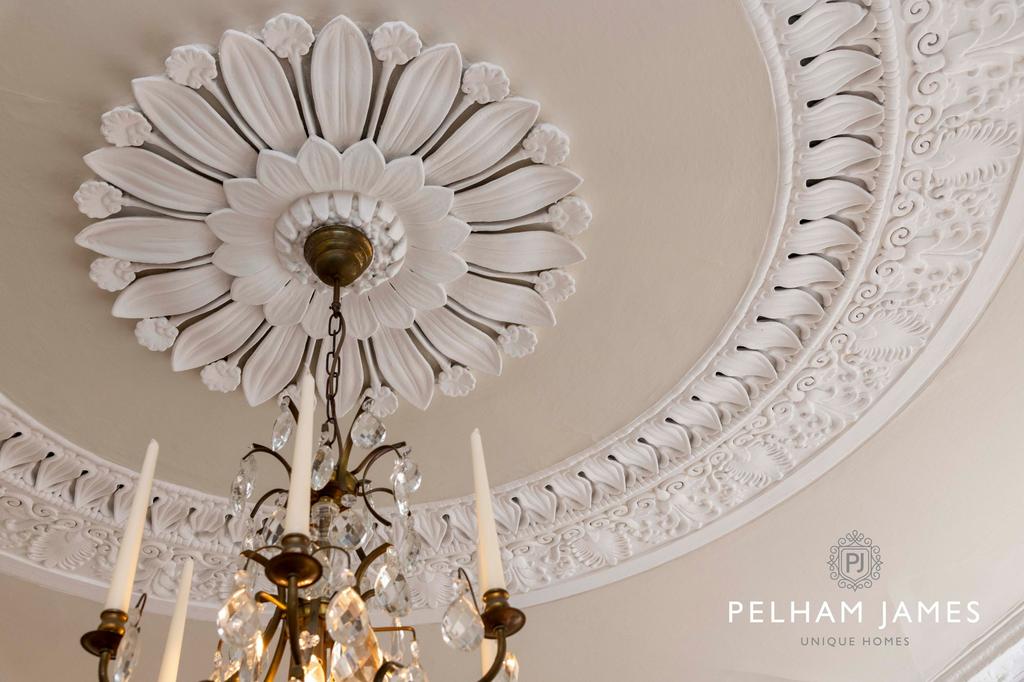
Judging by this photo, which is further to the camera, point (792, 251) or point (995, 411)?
point (995, 411)

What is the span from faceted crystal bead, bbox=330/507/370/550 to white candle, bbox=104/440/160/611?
0.33m

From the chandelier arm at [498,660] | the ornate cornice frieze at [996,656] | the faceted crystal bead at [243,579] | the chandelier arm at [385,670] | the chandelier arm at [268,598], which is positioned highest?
the ornate cornice frieze at [996,656]

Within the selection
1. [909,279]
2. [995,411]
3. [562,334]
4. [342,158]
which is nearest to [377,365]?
[562,334]

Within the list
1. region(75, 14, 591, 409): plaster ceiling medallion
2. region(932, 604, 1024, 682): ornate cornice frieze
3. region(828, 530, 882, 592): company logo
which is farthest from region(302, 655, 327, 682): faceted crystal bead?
region(932, 604, 1024, 682): ornate cornice frieze

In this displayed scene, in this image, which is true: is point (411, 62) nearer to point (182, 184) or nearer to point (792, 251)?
point (182, 184)

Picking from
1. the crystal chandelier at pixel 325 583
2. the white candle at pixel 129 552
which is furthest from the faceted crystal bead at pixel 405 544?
the white candle at pixel 129 552

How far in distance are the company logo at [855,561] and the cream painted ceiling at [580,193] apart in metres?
0.76

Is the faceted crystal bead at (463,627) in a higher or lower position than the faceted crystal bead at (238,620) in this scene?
lower

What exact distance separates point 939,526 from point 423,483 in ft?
4.79

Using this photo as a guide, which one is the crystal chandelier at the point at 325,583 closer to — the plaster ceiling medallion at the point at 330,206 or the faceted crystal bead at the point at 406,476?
the faceted crystal bead at the point at 406,476

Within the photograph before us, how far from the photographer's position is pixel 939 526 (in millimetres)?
2857

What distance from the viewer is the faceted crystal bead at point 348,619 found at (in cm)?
150

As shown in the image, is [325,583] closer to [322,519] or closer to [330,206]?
[322,519]

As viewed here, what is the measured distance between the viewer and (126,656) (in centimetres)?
155
